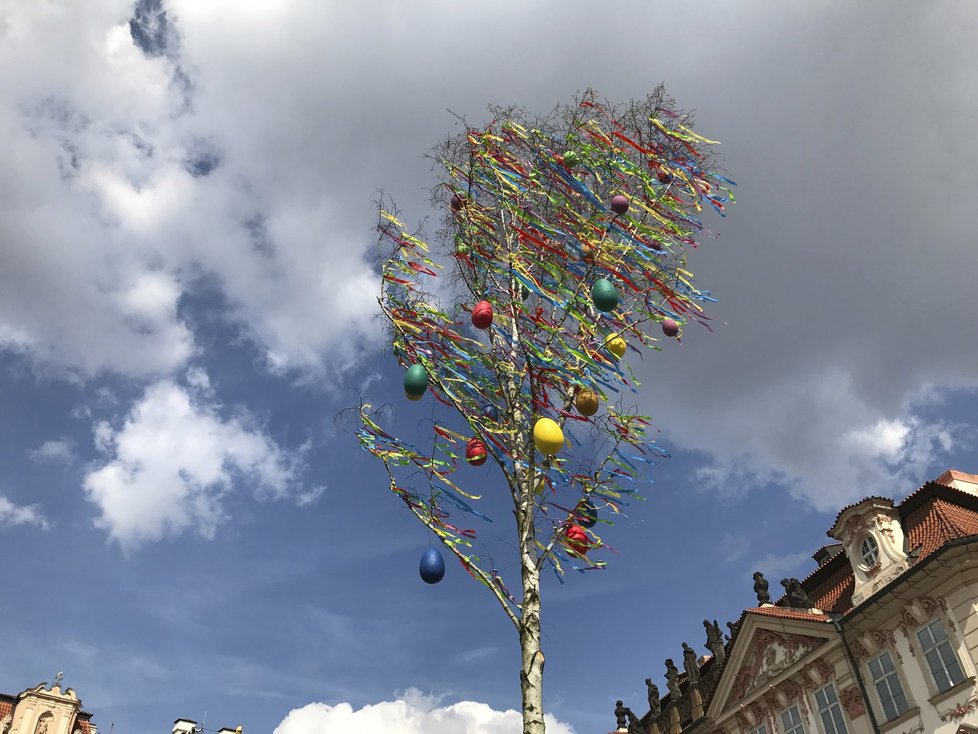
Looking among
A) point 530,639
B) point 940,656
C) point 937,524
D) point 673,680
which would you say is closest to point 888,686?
point 940,656

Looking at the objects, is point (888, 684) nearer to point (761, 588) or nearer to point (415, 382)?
point (761, 588)

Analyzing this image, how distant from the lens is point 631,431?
9.59 meters

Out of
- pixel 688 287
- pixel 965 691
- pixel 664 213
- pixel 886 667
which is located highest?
pixel 664 213

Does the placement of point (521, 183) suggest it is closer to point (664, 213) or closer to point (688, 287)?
point (664, 213)

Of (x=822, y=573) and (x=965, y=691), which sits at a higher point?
(x=822, y=573)

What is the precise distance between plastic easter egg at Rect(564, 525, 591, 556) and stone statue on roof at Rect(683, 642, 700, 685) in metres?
19.8

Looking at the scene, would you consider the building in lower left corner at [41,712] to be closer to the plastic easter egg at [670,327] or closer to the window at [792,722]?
the window at [792,722]

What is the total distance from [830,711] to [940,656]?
406 centimetres

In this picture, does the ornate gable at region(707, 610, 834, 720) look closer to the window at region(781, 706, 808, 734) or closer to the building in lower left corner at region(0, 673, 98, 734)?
the window at region(781, 706, 808, 734)

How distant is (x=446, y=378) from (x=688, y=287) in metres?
4.04

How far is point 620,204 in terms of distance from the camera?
1048cm

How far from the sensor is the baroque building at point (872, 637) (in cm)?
1578

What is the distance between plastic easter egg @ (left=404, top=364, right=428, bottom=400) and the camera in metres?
9.55

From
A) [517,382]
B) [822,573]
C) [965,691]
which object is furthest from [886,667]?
[517,382]
